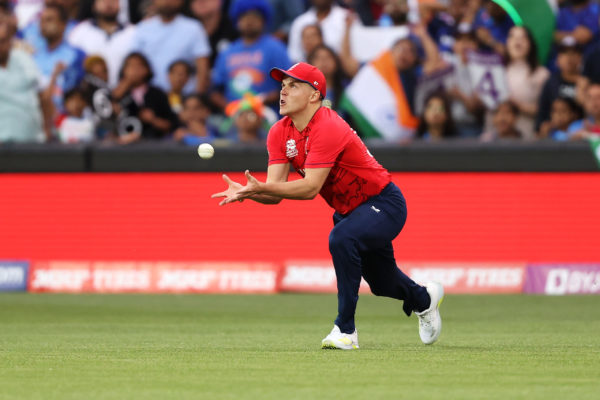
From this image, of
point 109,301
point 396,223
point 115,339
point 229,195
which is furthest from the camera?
point 109,301

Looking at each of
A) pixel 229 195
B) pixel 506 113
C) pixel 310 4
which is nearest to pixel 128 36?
pixel 310 4

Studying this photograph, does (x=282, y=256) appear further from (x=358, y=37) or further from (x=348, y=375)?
(x=348, y=375)

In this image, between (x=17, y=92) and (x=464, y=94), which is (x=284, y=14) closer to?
(x=464, y=94)

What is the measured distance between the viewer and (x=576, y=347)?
9.32 metres

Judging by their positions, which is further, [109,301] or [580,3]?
[580,3]

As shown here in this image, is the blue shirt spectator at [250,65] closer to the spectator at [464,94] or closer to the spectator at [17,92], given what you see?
the spectator at [464,94]

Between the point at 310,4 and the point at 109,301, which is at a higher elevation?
the point at 310,4

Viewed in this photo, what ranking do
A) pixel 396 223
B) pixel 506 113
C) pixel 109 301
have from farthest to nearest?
1. pixel 506 113
2. pixel 109 301
3. pixel 396 223

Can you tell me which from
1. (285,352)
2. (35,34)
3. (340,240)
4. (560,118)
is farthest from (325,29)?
(285,352)

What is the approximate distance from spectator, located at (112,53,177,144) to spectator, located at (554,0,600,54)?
6.13m

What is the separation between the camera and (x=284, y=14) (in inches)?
753

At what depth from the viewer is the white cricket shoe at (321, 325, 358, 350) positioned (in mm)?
9133

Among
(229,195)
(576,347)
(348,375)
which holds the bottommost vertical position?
(576,347)

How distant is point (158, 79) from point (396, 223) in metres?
9.99
